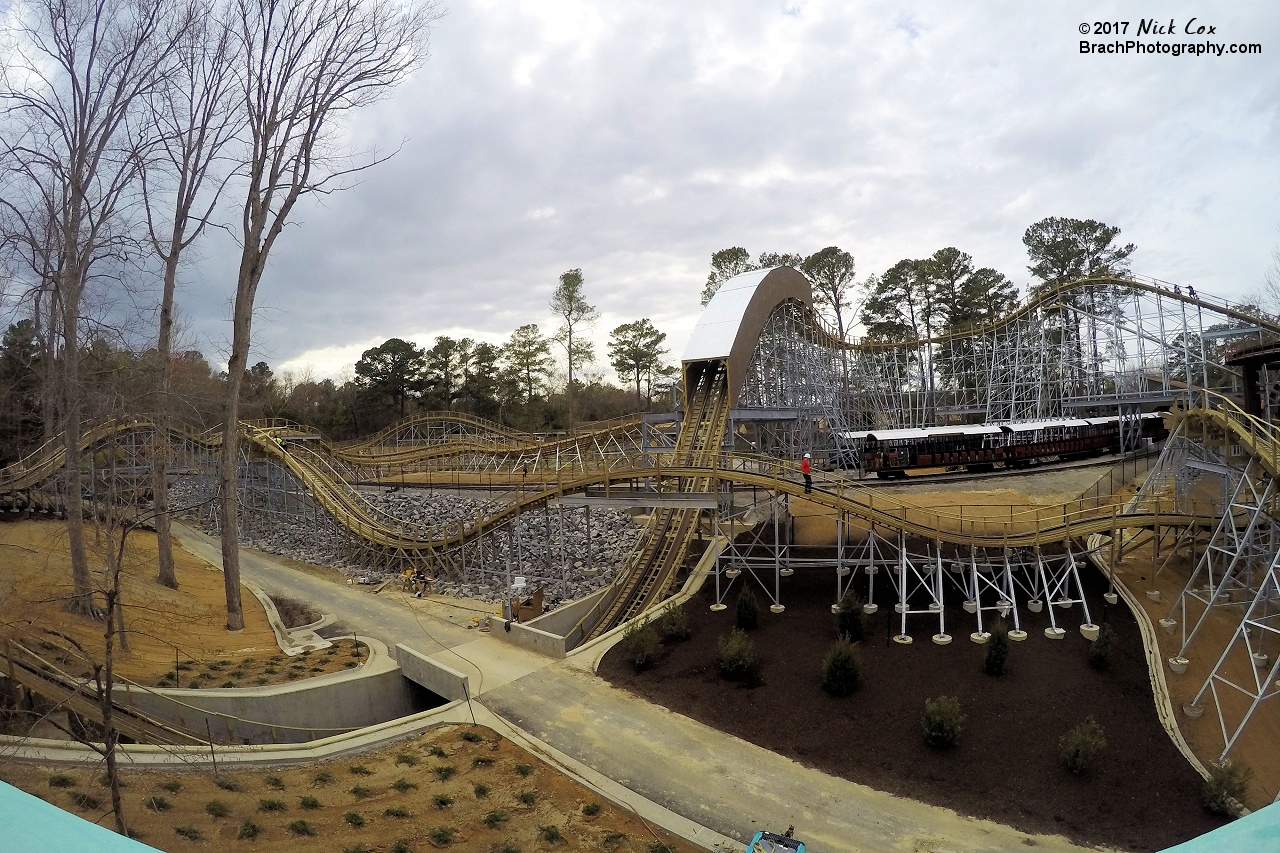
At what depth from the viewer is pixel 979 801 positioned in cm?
1080

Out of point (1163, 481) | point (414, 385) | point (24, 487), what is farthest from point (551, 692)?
point (414, 385)

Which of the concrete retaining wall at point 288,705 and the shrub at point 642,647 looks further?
the shrub at point 642,647

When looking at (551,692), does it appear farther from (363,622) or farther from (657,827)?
(363,622)

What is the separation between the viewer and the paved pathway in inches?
392

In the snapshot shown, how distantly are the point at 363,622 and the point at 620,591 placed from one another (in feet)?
24.8

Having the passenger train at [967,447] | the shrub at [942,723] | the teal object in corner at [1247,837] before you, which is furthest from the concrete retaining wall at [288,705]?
the passenger train at [967,447]

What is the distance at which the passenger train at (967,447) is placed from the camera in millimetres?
27234

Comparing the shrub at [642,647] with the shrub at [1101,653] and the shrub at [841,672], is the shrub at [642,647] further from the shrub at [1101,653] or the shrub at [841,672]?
the shrub at [1101,653]

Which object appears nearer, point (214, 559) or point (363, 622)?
point (363, 622)

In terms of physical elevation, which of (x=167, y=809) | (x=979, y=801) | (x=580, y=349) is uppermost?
(x=580, y=349)

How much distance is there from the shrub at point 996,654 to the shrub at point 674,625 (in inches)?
251

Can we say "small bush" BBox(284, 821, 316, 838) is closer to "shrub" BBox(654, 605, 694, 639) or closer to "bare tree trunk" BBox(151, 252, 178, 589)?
"shrub" BBox(654, 605, 694, 639)

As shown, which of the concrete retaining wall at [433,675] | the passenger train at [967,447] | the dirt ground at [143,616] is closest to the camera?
the dirt ground at [143,616]

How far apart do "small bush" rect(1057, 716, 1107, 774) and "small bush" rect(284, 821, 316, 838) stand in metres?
11.4
